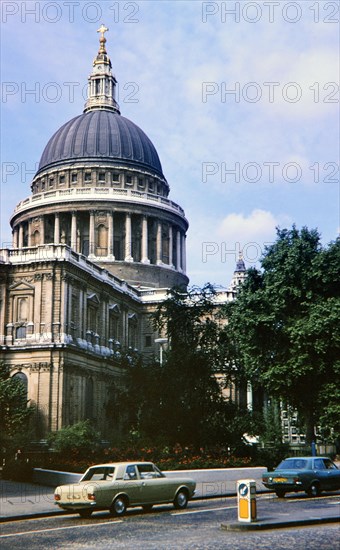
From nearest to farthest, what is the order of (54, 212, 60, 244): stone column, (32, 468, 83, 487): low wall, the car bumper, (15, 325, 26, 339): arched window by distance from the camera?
the car bumper
(32, 468, 83, 487): low wall
(15, 325, 26, 339): arched window
(54, 212, 60, 244): stone column

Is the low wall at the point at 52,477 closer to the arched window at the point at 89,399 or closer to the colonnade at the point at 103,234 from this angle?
the arched window at the point at 89,399

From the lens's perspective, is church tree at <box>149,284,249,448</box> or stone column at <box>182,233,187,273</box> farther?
stone column at <box>182,233,187,273</box>

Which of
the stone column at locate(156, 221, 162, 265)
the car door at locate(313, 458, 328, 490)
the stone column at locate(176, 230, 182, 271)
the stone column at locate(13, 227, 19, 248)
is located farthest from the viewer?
the stone column at locate(176, 230, 182, 271)

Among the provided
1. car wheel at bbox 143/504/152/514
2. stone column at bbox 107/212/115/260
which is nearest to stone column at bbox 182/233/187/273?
stone column at bbox 107/212/115/260

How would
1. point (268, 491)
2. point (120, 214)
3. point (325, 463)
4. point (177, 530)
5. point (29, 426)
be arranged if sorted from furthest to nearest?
point (120, 214) → point (29, 426) → point (268, 491) → point (325, 463) → point (177, 530)

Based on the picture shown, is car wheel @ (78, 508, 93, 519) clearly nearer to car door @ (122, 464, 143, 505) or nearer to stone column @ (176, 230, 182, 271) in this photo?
car door @ (122, 464, 143, 505)

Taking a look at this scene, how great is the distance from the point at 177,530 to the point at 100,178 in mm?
80706

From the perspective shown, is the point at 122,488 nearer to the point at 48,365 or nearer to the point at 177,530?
the point at 177,530

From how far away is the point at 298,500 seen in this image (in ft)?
99.0

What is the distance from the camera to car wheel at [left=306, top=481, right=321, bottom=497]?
31291mm

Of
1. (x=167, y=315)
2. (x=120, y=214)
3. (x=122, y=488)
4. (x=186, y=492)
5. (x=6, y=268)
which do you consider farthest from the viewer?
(x=120, y=214)

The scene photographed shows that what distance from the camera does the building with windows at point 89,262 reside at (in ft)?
220

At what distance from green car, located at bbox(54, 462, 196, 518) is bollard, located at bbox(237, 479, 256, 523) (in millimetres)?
4844

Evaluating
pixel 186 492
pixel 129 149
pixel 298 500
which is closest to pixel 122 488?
pixel 186 492
